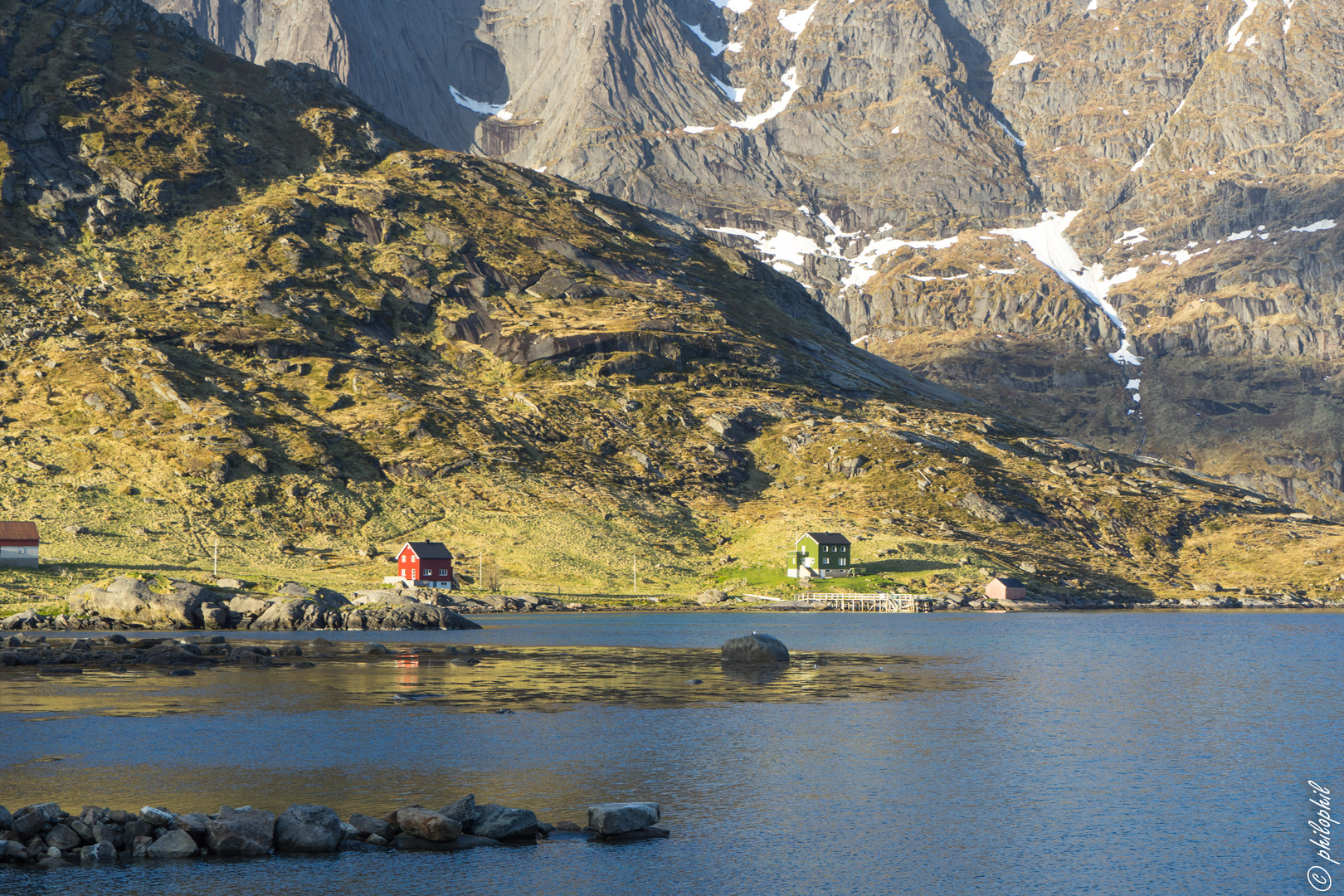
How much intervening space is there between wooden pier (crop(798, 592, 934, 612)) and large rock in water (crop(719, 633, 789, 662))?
86043 millimetres

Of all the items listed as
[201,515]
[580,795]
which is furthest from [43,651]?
[201,515]

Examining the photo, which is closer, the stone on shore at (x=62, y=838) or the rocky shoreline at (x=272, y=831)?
the stone on shore at (x=62, y=838)

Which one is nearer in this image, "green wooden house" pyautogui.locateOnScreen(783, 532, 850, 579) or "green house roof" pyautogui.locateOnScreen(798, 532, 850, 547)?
"green wooden house" pyautogui.locateOnScreen(783, 532, 850, 579)

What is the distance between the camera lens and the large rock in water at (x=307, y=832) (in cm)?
2948

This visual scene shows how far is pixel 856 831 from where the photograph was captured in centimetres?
3272

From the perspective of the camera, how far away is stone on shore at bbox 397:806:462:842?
99.5 ft

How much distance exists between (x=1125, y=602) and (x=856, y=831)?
6624 inches

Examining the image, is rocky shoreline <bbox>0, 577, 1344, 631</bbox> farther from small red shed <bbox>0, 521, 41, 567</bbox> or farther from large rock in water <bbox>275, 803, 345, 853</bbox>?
large rock in water <bbox>275, 803, 345, 853</bbox>

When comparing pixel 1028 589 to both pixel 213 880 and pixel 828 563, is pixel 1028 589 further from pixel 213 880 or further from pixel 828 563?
pixel 213 880

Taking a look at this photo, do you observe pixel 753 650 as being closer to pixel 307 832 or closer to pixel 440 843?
pixel 440 843

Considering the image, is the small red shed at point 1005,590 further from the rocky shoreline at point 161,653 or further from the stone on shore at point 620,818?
the stone on shore at point 620,818

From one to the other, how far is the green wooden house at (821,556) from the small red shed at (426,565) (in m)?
56.1

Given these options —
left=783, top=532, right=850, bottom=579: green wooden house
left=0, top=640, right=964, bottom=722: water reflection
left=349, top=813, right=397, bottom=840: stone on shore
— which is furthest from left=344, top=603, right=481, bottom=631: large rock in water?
left=349, top=813, right=397, bottom=840: stone on shore

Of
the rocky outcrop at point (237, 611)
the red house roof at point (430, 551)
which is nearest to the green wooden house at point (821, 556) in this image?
the red house roof at point (430, 551)
